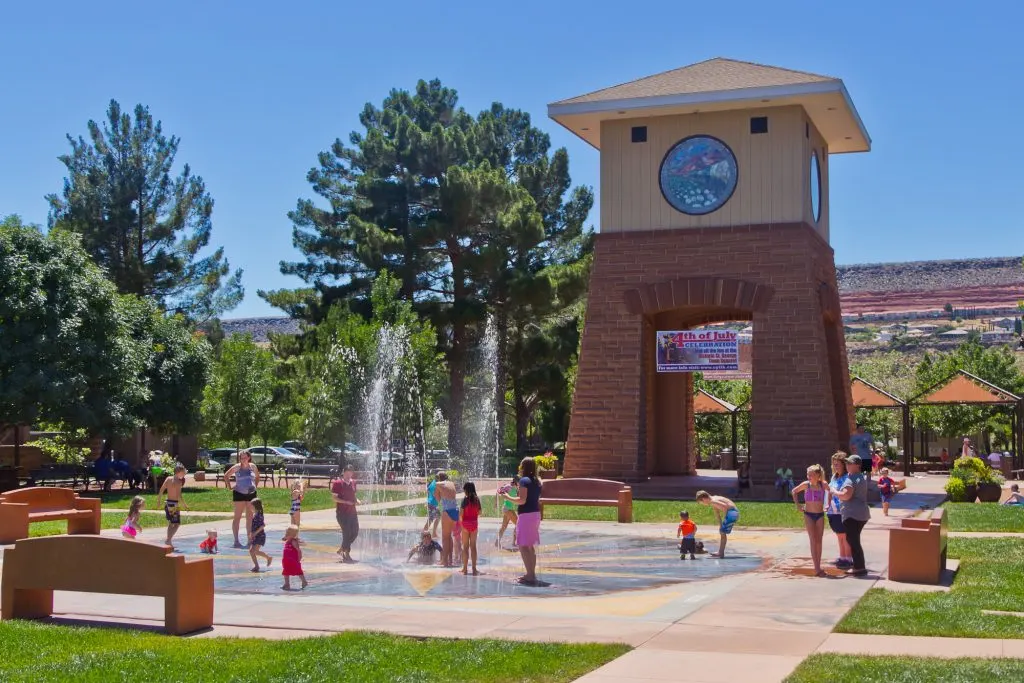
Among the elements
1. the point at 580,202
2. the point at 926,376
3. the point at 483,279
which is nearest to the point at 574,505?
the point at 483,279

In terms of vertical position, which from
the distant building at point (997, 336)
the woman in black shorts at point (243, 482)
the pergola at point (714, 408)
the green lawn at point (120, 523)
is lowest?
the green lawn at point (120, 523)

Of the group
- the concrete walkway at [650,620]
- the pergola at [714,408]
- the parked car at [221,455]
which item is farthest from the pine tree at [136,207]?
the concrete walkway at [650,620]

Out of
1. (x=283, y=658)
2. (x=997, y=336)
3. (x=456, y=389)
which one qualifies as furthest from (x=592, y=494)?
(x=997, y=336)

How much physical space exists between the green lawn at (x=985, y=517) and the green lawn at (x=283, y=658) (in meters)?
12.4

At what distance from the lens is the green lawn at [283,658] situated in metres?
8.51

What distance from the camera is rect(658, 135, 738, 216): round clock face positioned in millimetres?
28562

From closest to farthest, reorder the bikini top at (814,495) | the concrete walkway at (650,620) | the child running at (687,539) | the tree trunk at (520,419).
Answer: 1. the concrete walkway at (650,620)
2. the bikini top at (814,495)
3. the child running at (687,539)
4. the tree trunk at (520,419)

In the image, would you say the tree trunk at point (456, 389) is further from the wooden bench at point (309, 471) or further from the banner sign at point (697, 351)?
the banner sign at point (697, 351)

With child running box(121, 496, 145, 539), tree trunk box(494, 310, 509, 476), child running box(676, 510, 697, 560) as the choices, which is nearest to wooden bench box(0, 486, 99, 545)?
child running box(121, 496, 145, 539)

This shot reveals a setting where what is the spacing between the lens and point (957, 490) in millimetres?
25594

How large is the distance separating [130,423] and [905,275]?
17141 cm

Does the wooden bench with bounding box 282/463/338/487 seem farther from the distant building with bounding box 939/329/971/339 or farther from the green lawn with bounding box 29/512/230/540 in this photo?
the distant building with bounding box 939/329/971/339

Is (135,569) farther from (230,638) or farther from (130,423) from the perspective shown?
(130,423)

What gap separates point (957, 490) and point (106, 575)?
66.6 feet
